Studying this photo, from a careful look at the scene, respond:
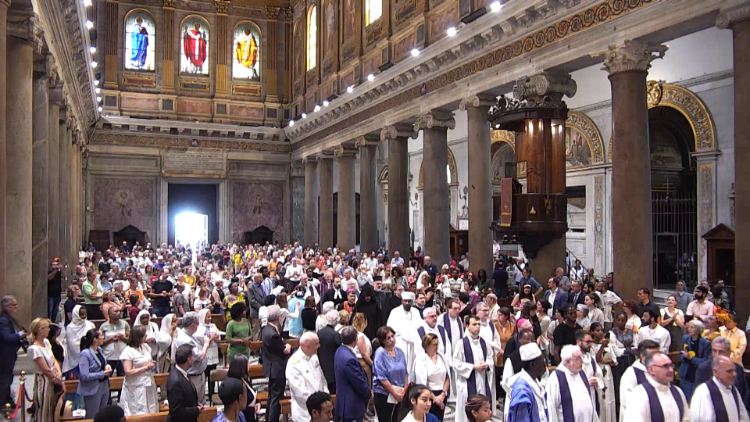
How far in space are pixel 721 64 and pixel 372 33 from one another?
37.9 ft

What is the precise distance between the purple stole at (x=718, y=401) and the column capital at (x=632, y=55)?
778cm

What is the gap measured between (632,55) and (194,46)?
83.8 ft

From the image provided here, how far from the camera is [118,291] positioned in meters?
12.1

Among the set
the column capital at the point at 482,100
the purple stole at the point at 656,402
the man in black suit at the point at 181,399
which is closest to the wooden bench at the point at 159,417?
the man in black suit at the point at 181,399

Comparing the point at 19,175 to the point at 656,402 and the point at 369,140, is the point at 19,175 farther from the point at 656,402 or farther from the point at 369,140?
the point at 369,140

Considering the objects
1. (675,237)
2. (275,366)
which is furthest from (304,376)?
(675,237)

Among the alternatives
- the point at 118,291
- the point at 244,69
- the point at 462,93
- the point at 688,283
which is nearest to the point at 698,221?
the point at 688,283

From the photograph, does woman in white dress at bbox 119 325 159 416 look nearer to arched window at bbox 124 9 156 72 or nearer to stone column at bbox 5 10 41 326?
stone column at bbox 5 10 41 326

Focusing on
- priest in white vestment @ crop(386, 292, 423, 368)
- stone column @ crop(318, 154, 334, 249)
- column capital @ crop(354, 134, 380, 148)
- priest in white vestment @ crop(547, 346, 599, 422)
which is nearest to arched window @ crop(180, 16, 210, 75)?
stone column @ crop(318, 154, 334, 249)

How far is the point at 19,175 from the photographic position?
10586 mm

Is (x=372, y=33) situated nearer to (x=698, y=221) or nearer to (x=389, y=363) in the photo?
(x=698, y=221)

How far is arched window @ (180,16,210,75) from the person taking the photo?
31.8 m

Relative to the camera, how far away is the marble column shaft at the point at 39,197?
1195 cm

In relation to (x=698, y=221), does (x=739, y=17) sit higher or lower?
higher
